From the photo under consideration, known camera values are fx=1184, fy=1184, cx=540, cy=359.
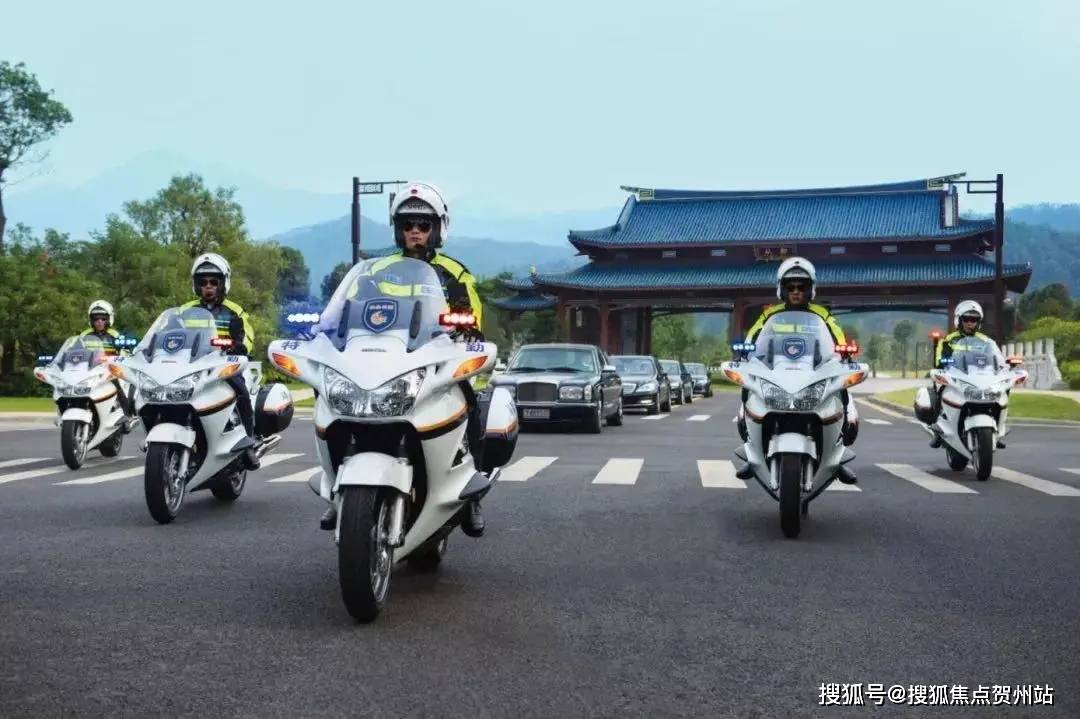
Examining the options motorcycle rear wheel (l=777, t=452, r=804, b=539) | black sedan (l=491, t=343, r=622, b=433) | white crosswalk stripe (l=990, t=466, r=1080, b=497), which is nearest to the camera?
motorcycle rear wheel (l=777, t=452, r=804, b=539)

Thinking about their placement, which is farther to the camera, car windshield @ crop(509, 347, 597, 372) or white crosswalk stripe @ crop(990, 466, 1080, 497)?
car windshield @ crop(509, 347, 597, 372)

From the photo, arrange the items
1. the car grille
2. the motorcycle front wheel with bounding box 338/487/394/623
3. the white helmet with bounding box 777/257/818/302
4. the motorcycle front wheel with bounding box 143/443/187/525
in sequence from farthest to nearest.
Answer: the car grille → the white helmet with bounding box 777/257/818/302 → the motorcycle front wheel with bounding box 143/443/187/525 → the motorcycle front wheel with bounding box 338/487/394/623

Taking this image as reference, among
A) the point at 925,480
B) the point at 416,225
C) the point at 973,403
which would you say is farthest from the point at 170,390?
the point at 973,403

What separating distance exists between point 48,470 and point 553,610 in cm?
946

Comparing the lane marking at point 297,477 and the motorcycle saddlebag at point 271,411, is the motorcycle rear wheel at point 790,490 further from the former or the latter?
the lane marking at point 297,477

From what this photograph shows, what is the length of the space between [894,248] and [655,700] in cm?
6201

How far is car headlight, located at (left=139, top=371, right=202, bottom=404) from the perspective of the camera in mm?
9023

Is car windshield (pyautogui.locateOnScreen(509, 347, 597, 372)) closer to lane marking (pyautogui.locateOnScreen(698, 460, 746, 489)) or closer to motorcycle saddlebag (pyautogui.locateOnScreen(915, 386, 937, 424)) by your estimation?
lane marking (pyautogui.locateOnScreen(698, 460, 746, 489))

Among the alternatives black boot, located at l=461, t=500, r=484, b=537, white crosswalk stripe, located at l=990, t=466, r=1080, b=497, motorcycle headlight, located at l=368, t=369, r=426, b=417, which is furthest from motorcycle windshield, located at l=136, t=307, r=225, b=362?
white crosswalk stripe, located at l=990, t=466, r=1080, b=497

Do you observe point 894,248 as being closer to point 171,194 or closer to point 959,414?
point 171,194

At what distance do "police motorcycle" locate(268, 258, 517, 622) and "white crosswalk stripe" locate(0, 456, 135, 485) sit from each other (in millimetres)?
7408

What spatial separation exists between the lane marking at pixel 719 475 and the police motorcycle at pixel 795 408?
2.48m

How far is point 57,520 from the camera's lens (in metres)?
8.95

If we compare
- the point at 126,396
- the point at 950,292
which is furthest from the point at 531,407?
the point at 950,292
